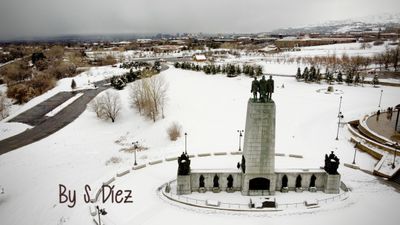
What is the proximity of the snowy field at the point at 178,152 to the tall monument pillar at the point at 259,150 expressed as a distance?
2.73 metres

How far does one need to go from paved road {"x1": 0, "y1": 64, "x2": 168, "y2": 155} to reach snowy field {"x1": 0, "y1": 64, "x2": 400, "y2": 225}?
5.65ft

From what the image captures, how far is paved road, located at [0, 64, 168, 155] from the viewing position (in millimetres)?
38019

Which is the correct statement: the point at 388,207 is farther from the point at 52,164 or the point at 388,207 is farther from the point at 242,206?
the point at 52,164

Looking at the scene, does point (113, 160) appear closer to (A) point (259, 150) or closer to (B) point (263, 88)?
(A) point (259, 150)

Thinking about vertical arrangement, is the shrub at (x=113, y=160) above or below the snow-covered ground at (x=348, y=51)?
below

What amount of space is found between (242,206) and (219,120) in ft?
71.6

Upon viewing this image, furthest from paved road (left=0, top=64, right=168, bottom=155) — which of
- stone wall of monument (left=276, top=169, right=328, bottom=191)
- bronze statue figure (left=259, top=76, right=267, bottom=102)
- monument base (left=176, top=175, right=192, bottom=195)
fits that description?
stone wall of monument (left=276, top=169, right=328, bottom=191)

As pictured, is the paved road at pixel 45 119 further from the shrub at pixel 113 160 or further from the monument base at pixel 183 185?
the monument base at pixel 183 185

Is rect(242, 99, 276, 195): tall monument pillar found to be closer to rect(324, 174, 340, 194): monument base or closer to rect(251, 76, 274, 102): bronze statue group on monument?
rect(251, 76, 274, 102): bronze statue group on monument

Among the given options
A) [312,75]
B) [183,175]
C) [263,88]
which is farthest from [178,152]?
[312,75]

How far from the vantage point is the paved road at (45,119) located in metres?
38.0

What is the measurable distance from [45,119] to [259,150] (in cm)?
3989

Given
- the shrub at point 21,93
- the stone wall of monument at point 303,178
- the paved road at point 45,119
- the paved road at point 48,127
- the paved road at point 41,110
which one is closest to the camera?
the stone wall of monument at point 303,178

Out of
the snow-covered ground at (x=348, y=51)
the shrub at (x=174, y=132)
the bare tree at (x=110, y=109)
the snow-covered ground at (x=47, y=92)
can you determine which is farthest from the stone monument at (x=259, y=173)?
the snow-covered ground at (x=348, y=51)
